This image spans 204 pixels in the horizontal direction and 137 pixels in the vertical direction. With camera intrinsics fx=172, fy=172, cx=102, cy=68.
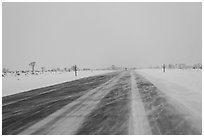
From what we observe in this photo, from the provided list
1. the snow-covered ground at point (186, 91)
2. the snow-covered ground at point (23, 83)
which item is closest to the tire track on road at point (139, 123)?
the snow-covered ground at point (186, 91)

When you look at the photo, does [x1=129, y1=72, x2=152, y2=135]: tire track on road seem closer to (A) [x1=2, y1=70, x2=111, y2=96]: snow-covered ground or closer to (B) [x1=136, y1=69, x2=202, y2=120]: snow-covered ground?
(B) [x1=136, y1=69, x2=202, y2=120]: snow-covered ground

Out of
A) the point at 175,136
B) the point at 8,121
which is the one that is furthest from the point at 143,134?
the point at 8,121

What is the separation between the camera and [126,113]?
544cm

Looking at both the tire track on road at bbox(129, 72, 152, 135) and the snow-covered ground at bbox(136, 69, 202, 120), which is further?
the snow-covered ground at bbox(136, 69, 202, 120)

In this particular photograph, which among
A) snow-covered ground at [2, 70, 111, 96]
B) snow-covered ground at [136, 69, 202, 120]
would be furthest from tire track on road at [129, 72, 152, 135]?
snow-covered ground at [2, 70, 111, 96]

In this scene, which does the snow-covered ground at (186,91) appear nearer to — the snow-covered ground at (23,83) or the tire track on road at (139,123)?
the tire track on road at (139,123)

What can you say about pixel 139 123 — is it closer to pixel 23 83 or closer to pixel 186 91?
pixel 186 91

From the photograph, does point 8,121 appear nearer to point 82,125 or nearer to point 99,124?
point 82,125

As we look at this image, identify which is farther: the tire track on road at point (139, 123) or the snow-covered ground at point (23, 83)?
the snow-covered ground at point (23, 83)

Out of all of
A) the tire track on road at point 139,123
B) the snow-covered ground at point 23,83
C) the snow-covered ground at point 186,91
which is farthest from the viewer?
the snow-covered ground at point 23,83

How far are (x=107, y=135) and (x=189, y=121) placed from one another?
7.80 feet

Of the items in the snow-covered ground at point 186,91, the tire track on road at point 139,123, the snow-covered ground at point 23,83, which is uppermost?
the tire track on road at point 139,123

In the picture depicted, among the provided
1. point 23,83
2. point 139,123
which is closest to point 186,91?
point 139,123

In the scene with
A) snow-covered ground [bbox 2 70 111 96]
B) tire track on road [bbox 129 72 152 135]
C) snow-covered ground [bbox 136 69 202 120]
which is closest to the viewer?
tire track on road [bbox 129 72 152 135]
